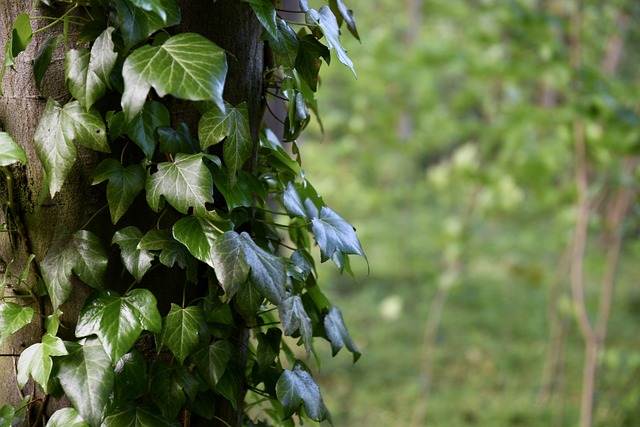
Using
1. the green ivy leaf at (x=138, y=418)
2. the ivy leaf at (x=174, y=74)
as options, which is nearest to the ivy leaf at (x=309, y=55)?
the ivy leaf at (x=174, y=74)

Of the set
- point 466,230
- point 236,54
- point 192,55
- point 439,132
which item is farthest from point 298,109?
point 439,132

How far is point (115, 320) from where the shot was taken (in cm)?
60

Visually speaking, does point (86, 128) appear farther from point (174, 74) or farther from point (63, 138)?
point (174, 74)

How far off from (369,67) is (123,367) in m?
2.86

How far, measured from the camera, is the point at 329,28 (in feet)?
2.28

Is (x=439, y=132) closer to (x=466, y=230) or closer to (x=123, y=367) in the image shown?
(x=466, y=230)

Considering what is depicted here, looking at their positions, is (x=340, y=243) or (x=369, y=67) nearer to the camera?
(x=340, y=243)

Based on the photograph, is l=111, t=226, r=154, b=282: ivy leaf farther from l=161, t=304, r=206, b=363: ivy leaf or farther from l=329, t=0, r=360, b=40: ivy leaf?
l=329, t=0, r=360, b=40: ivy leaf

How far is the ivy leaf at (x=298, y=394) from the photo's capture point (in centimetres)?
69

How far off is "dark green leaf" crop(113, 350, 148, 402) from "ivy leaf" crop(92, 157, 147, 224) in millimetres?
142

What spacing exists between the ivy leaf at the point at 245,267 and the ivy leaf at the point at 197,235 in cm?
2

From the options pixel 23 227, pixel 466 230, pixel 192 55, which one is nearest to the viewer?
pixel 192 55

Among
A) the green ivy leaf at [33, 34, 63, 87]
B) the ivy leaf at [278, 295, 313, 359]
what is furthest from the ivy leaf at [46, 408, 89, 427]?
the green ivy leaf at [33, 34, 63, 87]

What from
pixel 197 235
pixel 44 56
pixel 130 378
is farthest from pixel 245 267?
pixel 44 56
